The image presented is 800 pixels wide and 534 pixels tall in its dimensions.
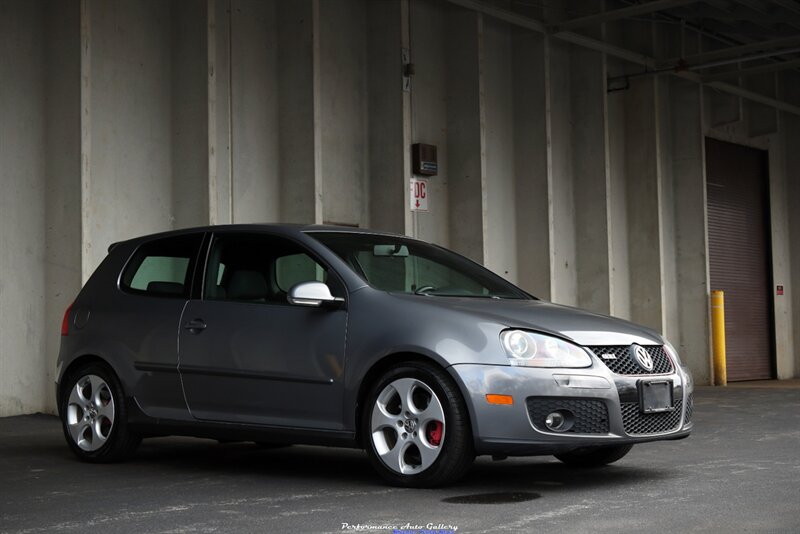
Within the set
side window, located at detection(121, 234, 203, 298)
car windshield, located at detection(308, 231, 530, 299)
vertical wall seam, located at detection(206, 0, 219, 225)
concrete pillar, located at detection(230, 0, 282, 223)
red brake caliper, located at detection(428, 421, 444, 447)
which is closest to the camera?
red brake caliper, located at detection(428, 421, 444, 447)

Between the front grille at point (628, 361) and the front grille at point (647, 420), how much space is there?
18cm

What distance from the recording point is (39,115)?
35.8ft

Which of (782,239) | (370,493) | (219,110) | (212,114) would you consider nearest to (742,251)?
(782,239)

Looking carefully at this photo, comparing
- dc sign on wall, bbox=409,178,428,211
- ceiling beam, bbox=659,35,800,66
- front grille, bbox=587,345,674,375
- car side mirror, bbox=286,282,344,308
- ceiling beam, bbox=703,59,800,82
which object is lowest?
front grille, bbox=587,345,674,375

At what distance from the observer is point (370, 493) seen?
5.67 metres

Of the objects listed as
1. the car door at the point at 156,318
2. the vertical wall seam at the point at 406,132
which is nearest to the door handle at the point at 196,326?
the car door at the point at 156,318

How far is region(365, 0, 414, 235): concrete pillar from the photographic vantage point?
543 inches

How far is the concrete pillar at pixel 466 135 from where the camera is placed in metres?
14.8

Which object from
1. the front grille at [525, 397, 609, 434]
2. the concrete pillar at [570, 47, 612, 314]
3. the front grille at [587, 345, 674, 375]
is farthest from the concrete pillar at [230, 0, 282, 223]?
the front grille at [525, 397, 609, 434]

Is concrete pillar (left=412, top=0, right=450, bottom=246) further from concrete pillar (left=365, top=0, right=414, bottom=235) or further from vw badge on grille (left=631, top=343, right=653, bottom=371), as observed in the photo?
vw badge on grille (left=631, top=343, right=653, bottom=371)

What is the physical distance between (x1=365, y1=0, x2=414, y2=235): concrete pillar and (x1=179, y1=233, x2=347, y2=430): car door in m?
6.90

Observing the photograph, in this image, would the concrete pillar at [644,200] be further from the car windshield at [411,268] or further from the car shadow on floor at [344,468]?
the car windshield at [411,268]

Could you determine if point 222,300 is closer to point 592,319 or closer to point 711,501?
point 592,319

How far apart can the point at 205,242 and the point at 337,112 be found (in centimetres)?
686
